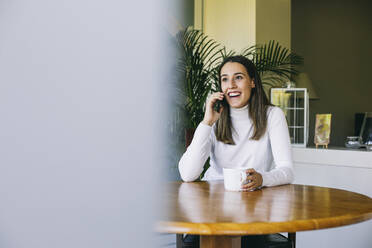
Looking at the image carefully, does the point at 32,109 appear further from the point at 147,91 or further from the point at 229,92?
the point at 229,92

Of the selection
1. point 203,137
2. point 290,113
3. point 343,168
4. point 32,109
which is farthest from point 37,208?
point 290,113

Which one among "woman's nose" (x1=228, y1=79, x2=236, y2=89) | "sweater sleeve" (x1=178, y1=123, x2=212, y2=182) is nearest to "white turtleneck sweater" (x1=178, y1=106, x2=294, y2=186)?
"sweater sleeve" (x1=178, y1=123, x2=212, y2=182)

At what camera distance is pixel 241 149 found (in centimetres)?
171

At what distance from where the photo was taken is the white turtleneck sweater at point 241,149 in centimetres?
160

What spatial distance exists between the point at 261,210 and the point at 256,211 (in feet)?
0.07

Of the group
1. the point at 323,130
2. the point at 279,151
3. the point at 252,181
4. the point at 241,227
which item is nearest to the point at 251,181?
the point at 252,181

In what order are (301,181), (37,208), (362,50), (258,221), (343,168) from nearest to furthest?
(37,208), (258,221), (343,168), (301,181), (362,50)

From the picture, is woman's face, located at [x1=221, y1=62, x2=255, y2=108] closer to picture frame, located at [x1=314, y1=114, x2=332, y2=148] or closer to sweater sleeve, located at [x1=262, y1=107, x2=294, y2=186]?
sweater sleeve, located at [x1=262, y1=107, x2=294, y2=186]

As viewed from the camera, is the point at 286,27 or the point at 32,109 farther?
the point at 286,27

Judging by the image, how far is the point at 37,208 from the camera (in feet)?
0.64

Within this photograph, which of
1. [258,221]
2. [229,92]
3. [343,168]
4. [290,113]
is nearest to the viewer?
[258,221]

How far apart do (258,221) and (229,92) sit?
3.59 ft

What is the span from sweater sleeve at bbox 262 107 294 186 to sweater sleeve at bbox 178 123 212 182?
0.90 ft

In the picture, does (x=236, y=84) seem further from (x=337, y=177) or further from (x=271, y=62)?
(x=271, y=62)
